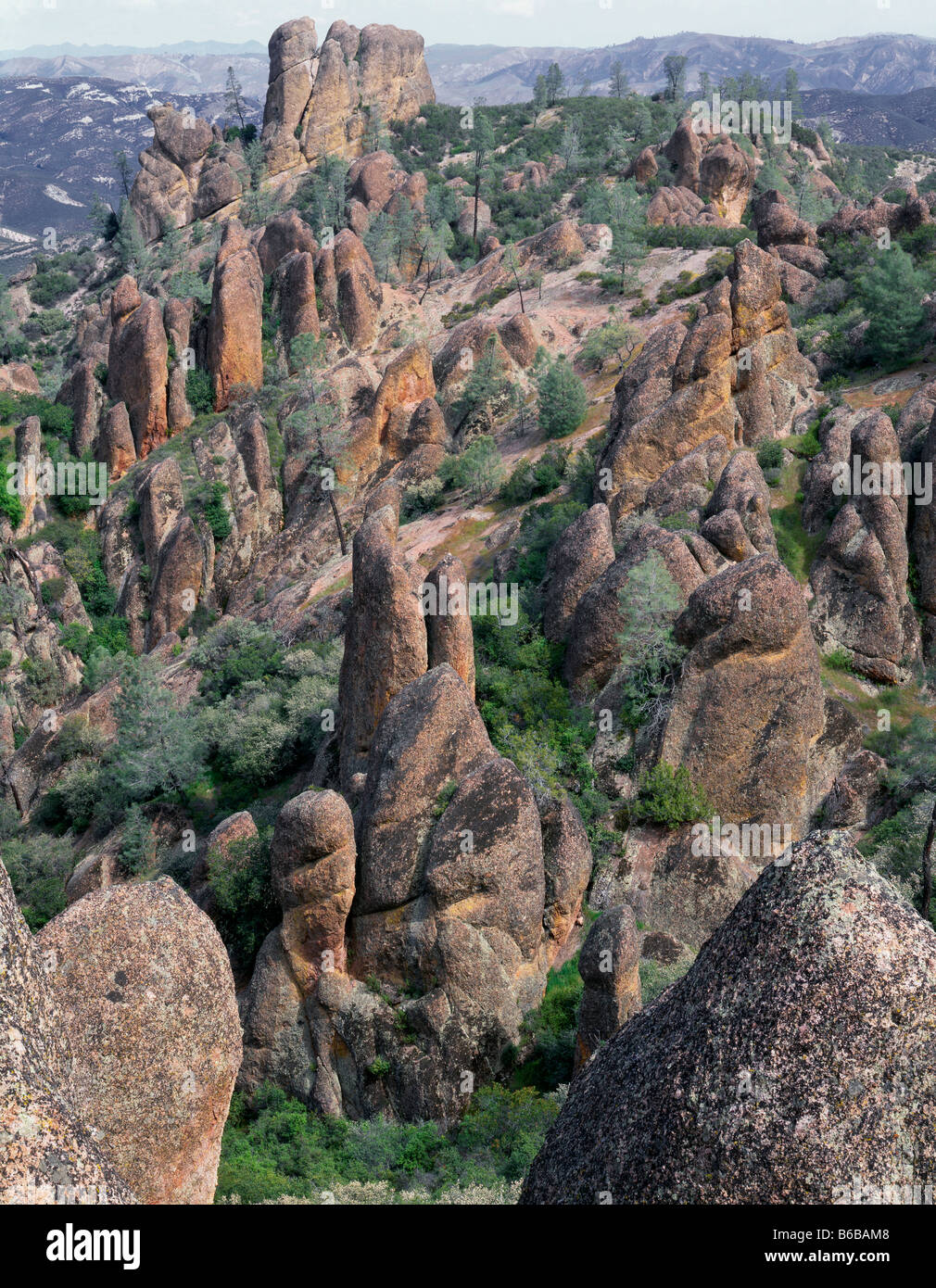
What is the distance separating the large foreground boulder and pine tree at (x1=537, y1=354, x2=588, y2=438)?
57534mm

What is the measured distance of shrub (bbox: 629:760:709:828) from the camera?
3050 cm

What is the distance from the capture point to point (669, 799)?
30.6 metres

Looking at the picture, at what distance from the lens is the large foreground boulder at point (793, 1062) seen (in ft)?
21.4

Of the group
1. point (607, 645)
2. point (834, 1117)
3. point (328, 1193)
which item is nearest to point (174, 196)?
point (607, 645)

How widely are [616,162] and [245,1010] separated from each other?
11400 cm

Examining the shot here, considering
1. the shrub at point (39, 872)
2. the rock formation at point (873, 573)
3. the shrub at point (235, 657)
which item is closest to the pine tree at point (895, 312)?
the rock formation at point (873, 573)

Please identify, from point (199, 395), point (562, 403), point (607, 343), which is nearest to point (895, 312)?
point (562, 403)

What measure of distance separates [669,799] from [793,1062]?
2426 cm

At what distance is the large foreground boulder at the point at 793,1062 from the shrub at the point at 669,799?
76.0 ft

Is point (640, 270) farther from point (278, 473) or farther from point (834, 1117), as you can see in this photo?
point (834, 1117)

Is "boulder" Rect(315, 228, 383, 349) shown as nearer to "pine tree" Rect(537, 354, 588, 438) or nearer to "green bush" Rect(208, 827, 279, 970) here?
"pine tree" Rect(537, 354, 588, 438)

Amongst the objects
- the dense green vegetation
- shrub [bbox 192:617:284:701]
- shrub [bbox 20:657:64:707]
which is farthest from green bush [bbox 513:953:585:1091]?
shrub [bbox 20:657:64:707]

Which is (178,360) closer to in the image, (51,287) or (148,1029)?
(51,287)

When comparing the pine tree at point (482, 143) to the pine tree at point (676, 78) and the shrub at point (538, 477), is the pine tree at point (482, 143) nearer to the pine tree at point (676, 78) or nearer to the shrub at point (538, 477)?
the pine tree at point (676, 78)
